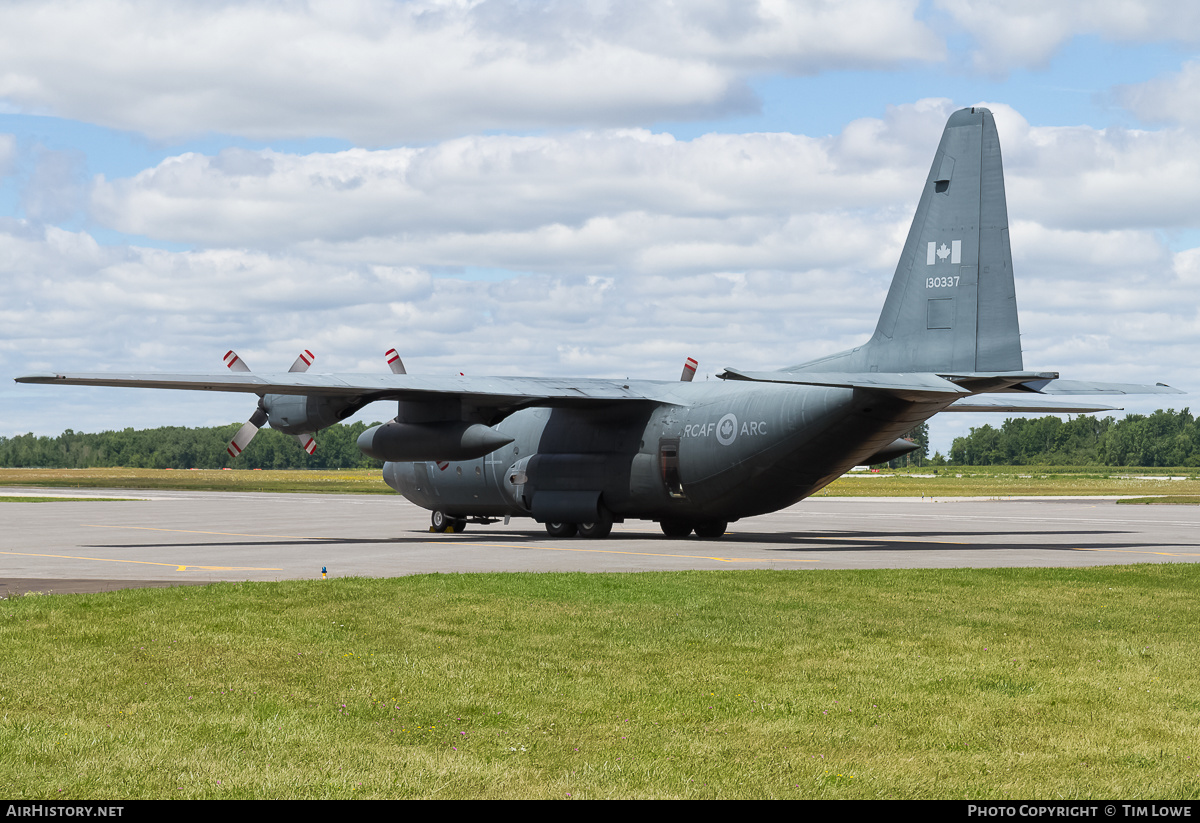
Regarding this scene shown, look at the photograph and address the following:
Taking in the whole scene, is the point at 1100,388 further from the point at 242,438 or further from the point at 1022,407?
the point at 242,438

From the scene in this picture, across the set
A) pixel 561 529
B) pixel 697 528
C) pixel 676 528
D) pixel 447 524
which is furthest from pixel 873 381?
pixel 447 524

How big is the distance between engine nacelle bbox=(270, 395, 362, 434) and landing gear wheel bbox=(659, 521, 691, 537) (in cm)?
863

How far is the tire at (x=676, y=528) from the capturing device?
1256 inches

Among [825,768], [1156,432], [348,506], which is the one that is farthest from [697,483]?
[1156,432]

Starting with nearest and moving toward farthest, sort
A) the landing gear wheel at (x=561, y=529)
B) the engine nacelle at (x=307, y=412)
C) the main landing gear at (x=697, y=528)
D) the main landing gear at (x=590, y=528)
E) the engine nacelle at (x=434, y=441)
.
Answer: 1. the engine nacelle at (x=434, y=441)
2. the engine nacelle at (x=307, y=412)
3. the main landing gear at (x=697, y=528)
4. the main landing gear at (x=590, y=528)
5. the landing gear wheel at (x=561, y=529)

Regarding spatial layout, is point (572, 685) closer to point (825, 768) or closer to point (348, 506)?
point (825, 768)

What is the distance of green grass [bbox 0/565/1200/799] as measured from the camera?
7.34 meters

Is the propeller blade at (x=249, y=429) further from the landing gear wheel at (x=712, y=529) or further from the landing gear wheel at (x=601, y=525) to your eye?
the landing gear wheel at (x=712, y=529)

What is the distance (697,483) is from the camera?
96.2 ft

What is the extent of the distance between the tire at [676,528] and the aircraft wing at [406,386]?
11.2ft

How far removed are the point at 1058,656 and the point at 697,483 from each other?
17955 mm

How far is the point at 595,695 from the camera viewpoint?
9.62 metres

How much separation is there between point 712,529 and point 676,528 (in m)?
1.09

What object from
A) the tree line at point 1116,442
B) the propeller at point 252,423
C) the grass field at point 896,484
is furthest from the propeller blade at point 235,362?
the tree line at point 1116,442
